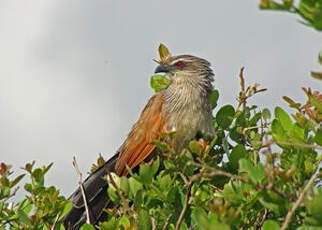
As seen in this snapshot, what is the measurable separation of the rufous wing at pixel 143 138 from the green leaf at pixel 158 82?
0.07 metres

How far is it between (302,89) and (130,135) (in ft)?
6.21

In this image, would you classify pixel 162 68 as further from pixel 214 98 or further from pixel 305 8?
pixel 305 8

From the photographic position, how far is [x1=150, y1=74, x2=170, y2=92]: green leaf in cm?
363

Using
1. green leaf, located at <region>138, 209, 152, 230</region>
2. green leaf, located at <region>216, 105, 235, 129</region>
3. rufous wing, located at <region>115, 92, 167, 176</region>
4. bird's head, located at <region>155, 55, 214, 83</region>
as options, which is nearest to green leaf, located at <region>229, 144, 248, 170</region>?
green leaf, located at <region>216, 105, 235, 129</region>

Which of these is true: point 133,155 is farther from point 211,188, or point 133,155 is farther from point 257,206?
point 257,206

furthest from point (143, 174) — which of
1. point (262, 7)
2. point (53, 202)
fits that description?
point (262, 7)

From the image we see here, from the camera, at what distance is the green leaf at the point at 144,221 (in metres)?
1.80

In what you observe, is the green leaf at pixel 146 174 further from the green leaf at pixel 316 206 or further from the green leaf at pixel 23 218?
the green leaf at pixel 316 206

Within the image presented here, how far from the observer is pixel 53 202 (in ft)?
7.06

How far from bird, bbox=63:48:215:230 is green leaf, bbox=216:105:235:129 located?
0.35m

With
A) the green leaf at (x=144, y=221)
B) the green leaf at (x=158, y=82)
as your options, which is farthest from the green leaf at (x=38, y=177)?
the green leaf at (x=158, y=82)

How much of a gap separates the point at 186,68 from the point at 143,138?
765 mm

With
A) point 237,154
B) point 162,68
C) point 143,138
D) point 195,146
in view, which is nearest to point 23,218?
point 195,146

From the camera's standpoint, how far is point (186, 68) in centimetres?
388
